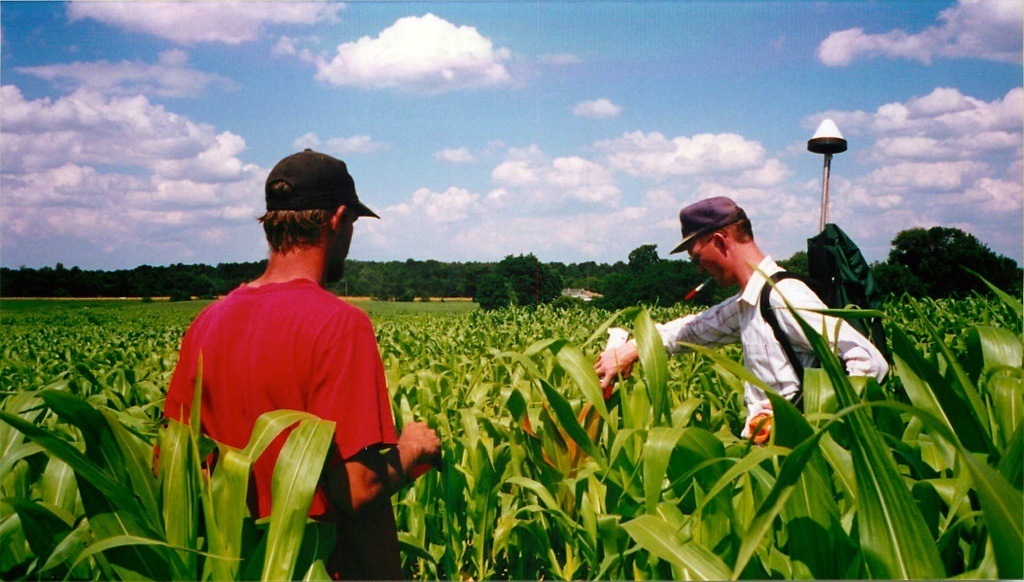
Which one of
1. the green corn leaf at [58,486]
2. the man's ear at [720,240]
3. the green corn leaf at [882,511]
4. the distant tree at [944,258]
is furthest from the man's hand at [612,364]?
the distant tree at [944,258]

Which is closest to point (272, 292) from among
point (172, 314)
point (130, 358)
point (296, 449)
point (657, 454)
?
point (296, 449)

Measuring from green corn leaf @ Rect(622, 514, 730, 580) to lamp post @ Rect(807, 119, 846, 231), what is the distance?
1.66 m

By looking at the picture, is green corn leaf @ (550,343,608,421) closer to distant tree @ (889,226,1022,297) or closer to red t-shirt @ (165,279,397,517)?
red t-shirt @ (165,279,397,517)

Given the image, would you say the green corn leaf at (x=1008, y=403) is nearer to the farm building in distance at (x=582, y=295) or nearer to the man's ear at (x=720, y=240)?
the man's ear at (x=720, y=240)

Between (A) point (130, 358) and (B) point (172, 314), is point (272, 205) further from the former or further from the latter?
(B) point (172, 314)

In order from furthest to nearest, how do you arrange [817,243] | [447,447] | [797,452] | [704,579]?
[817,243] < [447,447] < [704,579] < [797,452]

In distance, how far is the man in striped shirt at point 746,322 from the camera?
5.86 feet

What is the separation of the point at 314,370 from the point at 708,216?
54.5 inches

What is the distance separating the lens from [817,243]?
6.79 ft

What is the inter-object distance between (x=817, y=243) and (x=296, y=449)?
1.76 metres

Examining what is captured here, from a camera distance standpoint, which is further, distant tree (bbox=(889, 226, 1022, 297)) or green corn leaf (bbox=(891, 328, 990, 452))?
distant tree (bbox=(889, 226, 1022, 297))

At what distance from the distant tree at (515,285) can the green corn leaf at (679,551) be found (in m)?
10.6

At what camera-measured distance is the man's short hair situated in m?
1.21

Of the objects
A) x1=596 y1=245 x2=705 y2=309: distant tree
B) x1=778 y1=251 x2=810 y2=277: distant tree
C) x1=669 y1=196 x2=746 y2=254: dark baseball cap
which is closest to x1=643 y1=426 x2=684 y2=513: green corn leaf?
x1=669 y1=196 x2=746 y2=254: dark baseball cap
